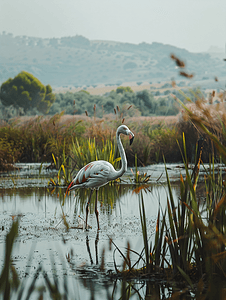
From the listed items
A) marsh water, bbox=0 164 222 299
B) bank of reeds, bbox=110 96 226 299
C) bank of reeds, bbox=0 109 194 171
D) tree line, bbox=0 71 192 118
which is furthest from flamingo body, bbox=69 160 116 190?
tree line, bbox=0 71 192 118

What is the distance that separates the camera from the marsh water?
3.73 meters

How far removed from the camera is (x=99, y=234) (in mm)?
5555

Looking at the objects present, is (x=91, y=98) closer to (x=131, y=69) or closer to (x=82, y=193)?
(x=82, y=193)

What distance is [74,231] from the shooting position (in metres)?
5.69

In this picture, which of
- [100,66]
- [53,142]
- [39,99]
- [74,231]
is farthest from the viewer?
[100,66]

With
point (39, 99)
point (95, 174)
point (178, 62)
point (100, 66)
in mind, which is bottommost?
point (95, 174)

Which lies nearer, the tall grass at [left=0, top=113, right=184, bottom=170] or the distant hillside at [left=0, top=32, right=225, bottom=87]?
the tall grass at [left=0, top=113, right=184, bottom=170]

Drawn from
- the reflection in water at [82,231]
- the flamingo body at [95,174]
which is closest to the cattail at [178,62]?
the reflection in water at [82,231]

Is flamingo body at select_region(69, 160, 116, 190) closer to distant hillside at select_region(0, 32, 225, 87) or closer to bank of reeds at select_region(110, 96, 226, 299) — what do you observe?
bank of reeds at select_region(110, 96, 226, 299)

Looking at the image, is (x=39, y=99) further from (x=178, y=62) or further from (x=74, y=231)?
(x=178, y=62)

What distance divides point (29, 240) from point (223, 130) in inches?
129

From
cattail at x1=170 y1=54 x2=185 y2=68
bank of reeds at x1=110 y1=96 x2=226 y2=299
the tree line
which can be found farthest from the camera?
the tree line

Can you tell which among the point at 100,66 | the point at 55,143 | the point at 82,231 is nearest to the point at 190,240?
the point at 82,231

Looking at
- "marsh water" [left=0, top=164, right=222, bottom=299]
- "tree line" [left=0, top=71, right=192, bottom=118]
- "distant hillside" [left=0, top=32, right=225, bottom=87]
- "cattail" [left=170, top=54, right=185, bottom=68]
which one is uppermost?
"distant hillside" [left=0, top=32, right=225, bottom=87]
